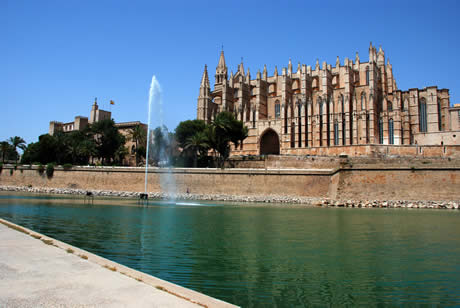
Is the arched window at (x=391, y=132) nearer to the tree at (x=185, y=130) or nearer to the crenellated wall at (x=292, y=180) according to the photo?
the crenellated wall at (x=292, y=180)

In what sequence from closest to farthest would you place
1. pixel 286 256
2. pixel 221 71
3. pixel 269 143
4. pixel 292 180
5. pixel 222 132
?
pixel 286 256 < pixel 292 180 < pixel 222 132 < pixel 269 143 < pixel 221 71

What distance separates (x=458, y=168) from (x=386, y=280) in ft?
78.2

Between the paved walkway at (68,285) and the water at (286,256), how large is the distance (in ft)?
5.47

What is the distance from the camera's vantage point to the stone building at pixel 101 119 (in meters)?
58.3

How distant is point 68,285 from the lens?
4.74 m

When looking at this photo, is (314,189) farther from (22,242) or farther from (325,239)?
(22,242)

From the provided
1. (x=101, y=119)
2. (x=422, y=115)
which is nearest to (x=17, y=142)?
(x=101, y=119)

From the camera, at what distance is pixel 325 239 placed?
40.0ft

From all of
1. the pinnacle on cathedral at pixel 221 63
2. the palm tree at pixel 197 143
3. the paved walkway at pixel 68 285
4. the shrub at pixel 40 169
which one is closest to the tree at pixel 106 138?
the shrub at pixel 40 169

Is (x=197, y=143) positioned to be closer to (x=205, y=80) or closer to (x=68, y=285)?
(x=205, y=80)

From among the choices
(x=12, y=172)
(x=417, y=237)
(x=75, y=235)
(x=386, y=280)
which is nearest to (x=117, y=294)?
(x=386, y=280)

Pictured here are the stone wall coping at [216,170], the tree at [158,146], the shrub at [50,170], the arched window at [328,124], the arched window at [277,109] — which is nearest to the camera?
the stone wall coping at [216,170]

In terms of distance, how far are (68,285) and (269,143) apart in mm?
48206

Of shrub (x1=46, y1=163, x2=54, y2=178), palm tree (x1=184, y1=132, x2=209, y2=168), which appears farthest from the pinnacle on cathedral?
shrub (x1=46, y1=163, x2=54, y2=178)
